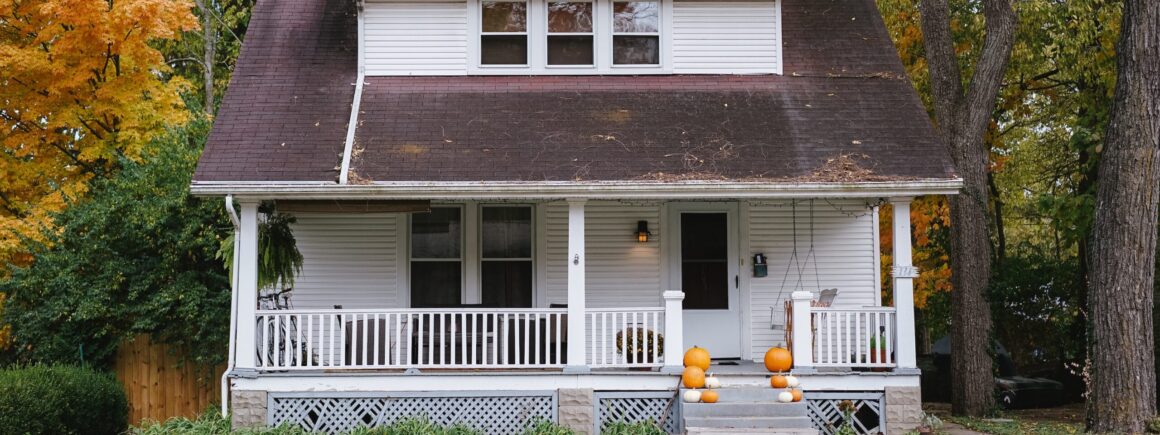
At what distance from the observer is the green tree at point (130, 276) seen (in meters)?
12.8

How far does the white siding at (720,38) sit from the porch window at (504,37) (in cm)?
202

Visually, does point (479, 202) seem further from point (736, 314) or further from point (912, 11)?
point (912, 11)

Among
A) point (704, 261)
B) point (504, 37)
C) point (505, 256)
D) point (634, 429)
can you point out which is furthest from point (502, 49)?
point (634, 429)

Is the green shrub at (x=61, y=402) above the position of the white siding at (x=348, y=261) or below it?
below

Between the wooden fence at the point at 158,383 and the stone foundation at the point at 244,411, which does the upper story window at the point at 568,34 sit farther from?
the wooden fence at the point at 158,383

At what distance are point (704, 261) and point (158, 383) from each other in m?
Result: 8.16

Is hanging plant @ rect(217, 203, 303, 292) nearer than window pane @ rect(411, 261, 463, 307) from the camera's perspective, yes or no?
Yes

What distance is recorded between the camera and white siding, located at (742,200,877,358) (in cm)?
1212

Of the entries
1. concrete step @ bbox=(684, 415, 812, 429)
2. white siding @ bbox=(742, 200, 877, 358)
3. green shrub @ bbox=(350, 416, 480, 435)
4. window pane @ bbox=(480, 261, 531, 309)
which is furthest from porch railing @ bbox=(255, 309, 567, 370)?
white siding @ bbox=(742, 200, 877, 358)

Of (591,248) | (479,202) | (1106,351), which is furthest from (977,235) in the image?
(479,202)

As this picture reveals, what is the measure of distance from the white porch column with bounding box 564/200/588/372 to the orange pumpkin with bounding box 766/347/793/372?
6.55ft

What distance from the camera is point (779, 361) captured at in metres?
10.0

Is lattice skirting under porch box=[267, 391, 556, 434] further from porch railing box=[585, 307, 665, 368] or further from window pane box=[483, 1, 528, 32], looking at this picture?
window pane box=[483, 1, 528, 32]

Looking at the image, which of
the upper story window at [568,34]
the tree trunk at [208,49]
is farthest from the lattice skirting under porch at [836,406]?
the tree trunk at [208,49]
